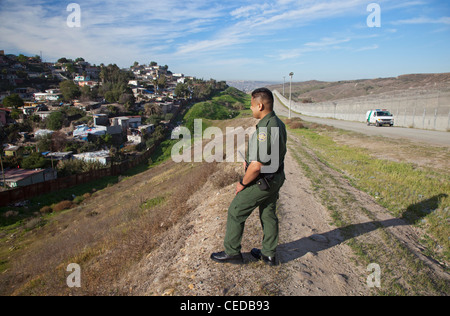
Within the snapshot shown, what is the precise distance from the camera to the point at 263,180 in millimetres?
2998

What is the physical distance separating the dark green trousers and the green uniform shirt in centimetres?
22

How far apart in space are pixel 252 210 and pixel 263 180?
369mm

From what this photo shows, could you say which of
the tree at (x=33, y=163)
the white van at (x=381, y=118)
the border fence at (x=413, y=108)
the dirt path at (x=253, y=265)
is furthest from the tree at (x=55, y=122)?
the dirt path at (x=253, y=265)

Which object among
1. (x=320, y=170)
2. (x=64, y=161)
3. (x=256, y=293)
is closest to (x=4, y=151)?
(x=64, y=161)

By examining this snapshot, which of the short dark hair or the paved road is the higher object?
the short dark hair

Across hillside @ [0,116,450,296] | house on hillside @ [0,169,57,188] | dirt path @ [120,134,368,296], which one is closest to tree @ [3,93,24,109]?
house on hillside @ [0,169,57,188]

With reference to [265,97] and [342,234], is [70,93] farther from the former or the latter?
[342,234]

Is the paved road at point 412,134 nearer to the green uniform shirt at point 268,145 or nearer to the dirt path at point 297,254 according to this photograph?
the dirt path at point 297,254

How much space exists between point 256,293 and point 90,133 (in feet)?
137

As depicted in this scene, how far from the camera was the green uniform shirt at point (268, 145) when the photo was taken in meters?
2.90

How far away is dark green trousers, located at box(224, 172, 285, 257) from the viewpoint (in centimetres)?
305

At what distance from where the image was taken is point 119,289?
12.4 feet

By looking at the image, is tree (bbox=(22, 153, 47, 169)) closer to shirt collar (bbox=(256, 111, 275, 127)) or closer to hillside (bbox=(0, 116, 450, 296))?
hillside (bbox=(0, 116, 450, 296))

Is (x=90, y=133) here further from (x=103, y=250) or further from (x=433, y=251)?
(x=433, y=251)
